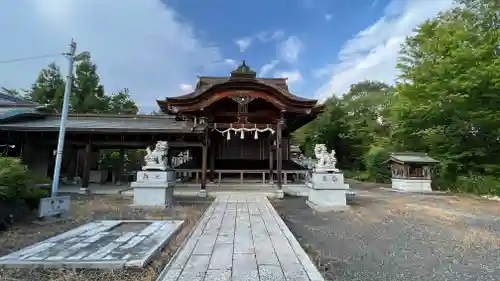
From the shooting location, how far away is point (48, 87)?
27141mm

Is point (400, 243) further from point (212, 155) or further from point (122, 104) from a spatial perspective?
point (122, 104)

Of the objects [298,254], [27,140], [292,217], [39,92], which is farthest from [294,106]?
[39,92]

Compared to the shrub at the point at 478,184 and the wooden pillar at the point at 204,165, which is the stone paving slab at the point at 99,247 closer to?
the wooden pillar at the point at 204,165

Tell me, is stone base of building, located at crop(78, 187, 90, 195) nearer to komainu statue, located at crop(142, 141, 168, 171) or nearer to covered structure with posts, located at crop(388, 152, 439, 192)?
komainu statue, located at crop(142, 141, 168, 171)

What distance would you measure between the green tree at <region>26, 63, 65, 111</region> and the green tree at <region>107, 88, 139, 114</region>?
15.7 ft

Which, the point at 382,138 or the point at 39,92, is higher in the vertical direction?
the point at 39,92

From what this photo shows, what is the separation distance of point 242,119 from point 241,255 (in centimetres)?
937

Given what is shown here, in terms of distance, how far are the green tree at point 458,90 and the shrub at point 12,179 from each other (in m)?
17.4

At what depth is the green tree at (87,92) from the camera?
26.0 metres

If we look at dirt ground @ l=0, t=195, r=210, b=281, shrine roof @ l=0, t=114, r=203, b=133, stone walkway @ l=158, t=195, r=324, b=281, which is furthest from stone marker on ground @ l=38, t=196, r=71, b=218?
shrine roof @ l=0, t=114, r=203, b=133

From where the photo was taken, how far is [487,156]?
49.2ft

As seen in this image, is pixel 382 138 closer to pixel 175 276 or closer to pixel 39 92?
pixel 175 276

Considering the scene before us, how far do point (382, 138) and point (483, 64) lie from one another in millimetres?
11141

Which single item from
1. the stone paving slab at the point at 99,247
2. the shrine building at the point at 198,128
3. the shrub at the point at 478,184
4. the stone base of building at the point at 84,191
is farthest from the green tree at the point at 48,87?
the shrub at the point at 478,184
